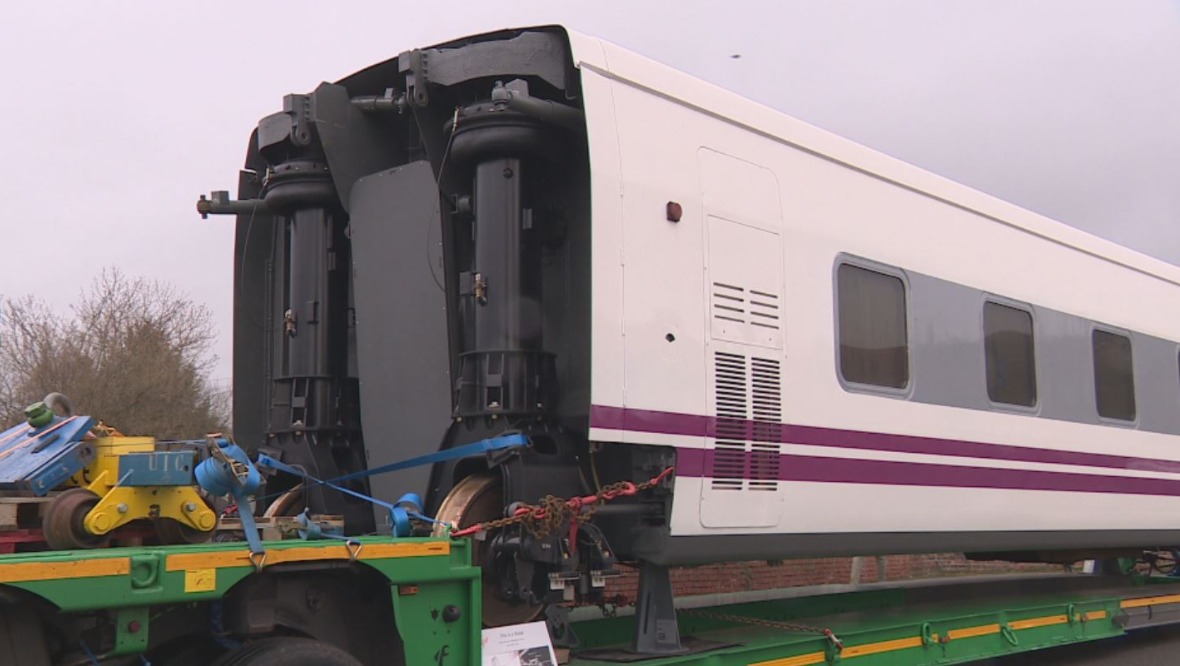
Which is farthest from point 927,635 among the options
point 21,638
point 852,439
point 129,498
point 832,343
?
point 21,638

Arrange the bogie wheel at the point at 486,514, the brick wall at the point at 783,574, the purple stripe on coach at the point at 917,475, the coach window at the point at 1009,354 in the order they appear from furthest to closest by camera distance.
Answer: the brick wall at the point at 783,574, the coach window at the point at 1009,354, the purple stripe on coach at the point at 917,475, the bogie wheel at the point at 486,514

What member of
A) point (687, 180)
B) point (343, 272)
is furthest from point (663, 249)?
point (343, 272)

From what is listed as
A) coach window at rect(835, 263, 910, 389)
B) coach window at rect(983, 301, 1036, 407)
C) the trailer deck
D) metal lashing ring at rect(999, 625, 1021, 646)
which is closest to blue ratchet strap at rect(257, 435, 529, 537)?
the trailer deck

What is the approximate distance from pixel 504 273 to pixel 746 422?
1.44 meters

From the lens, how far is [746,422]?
5.60 m

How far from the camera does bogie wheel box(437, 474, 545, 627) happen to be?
196 inches

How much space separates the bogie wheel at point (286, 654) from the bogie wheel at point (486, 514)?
0.93 m

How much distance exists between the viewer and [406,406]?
568 centimetres

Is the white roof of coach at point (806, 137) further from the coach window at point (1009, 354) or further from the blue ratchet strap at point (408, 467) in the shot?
the blue ratchet strap at point (408, 467)

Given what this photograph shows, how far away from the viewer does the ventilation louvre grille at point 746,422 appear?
5480 mm

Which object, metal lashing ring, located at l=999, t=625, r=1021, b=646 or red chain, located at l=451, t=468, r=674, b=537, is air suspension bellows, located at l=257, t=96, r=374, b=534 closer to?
red chain, located at l=451, t=468, r=674, b=537

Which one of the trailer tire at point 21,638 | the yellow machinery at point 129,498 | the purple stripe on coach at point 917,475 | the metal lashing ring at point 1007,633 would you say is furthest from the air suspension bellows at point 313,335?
the metal lashing ring at point 1007,633

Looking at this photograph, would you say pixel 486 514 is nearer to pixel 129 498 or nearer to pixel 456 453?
pixel 456 453

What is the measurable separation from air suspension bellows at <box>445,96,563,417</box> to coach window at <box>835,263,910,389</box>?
6.21 ft
